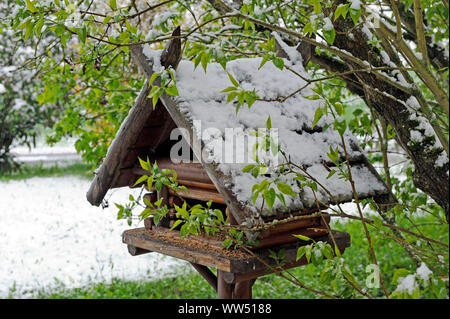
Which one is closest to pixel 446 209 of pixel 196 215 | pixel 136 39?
pixel 196 215

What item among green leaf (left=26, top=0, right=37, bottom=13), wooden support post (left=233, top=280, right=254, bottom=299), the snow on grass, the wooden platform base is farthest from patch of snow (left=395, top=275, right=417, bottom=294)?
the snow on grass

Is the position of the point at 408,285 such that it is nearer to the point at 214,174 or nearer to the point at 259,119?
the point at 214,174

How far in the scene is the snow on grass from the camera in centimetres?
868

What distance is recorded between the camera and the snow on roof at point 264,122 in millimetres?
2418

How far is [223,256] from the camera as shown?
256cm

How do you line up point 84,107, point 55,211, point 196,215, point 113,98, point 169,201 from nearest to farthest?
point 196,215, point 169,201, point 113,98, point 84,107, point 55,211

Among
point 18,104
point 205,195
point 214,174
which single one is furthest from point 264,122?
point 18,104

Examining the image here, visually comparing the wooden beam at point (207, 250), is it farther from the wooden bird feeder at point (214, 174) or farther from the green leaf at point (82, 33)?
the green leaf at point (82, 33)

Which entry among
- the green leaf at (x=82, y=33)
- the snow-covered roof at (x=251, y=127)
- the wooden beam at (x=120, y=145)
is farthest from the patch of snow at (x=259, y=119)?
the green leaf at (x=82, y=33)

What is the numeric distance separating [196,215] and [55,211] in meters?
11.2

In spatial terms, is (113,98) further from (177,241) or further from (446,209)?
(446,209)

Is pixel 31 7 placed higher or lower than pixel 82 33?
higher

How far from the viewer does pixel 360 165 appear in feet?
9.77

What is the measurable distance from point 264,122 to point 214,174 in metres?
0.43
